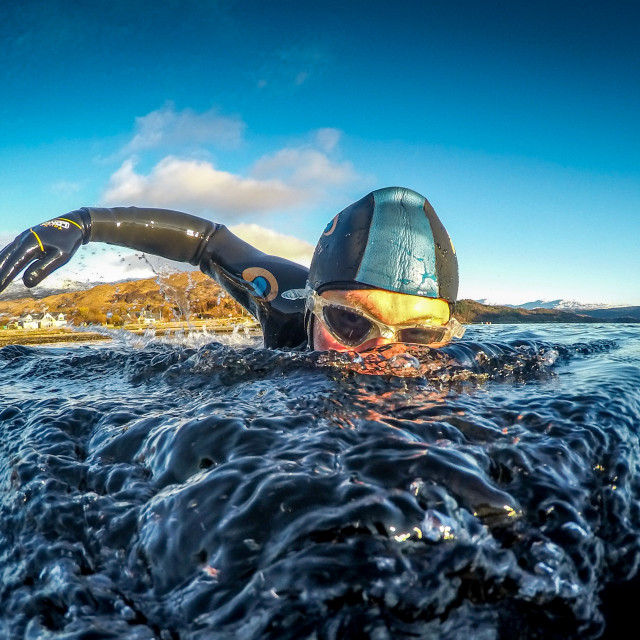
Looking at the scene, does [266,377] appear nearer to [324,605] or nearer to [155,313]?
[324,605]

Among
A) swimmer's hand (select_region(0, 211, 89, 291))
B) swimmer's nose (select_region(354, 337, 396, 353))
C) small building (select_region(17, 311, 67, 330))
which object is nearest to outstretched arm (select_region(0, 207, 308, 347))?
swimmer's hand (select_region(0, 211, 89, 291))

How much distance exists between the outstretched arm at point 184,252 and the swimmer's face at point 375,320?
3.61 ft

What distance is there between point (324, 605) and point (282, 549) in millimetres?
157

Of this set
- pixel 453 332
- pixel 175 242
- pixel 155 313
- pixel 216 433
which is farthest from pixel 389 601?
pixel 155 313

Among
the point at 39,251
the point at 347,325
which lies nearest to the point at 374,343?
the point at 347,325

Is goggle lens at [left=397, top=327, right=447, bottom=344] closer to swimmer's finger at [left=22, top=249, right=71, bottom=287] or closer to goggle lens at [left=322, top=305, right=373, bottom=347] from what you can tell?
goggle lens at [left=322, top=305, right=373, bottom=347]

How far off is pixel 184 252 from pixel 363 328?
108 inches

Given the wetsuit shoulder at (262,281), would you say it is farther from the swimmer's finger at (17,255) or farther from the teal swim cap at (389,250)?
the swimmer's finger at (17,255)

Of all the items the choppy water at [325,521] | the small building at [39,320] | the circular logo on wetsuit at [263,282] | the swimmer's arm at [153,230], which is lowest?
the choppy water at [325,521]

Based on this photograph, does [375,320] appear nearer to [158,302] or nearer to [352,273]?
[352,273]

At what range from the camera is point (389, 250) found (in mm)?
3375

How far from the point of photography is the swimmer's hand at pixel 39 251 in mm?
4035

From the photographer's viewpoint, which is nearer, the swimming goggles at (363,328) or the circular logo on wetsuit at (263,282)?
the swimming goggles at (363,328)

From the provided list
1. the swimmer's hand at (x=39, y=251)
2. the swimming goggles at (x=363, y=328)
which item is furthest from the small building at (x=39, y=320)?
the swimming goggles at (x=363, y=328)
